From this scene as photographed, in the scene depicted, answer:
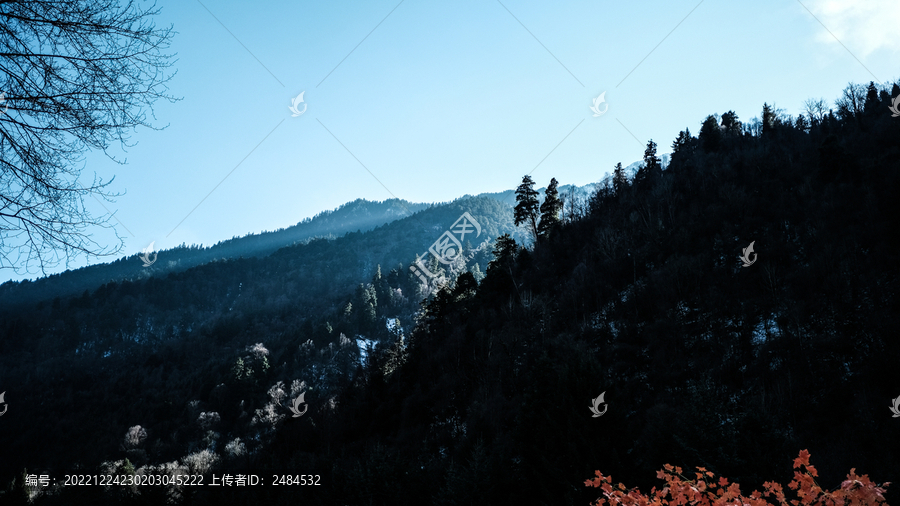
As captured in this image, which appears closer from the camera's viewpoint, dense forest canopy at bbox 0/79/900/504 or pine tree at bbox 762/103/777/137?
dense forest canopy at bbox 0/79/900/504

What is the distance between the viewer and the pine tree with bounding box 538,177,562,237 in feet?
137

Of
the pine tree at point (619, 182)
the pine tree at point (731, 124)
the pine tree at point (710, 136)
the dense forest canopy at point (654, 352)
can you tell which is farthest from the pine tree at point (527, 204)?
the pine tree at point (731, 124)

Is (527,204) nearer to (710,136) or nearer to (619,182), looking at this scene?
(619,182)

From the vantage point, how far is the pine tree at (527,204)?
40.8 meters

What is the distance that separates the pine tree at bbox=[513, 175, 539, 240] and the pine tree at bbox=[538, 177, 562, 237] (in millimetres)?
847

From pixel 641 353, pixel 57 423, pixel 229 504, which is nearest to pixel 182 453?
pixel 57 423

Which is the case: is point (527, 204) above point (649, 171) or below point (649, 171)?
below

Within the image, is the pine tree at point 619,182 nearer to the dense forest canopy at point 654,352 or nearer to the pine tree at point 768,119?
the dense forest canopy at point 654,352

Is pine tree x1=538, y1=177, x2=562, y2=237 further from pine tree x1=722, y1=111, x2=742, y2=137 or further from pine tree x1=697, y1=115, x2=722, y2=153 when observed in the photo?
pine tree x1=722, y1=111, x2=742, y2=137

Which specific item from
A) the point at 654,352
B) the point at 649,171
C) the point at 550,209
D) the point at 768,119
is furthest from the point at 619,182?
the point at 654,352

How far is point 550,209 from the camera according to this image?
→ 4194cm

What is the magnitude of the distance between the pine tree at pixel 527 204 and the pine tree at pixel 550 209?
33.4 inches

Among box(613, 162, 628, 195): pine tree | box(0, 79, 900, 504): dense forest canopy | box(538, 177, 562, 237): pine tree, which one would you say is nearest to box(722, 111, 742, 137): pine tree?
box(0, 79, 900, 504): dense forest canopy

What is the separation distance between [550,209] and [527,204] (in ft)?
8.23
